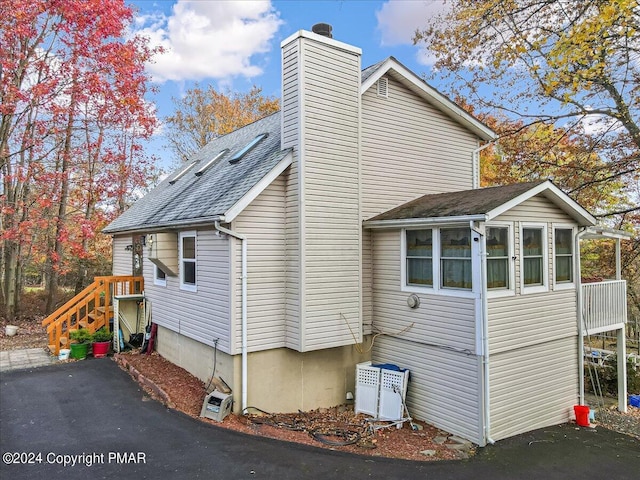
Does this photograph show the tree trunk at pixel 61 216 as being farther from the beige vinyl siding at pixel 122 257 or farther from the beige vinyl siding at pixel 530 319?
the beige vinyl siding at pixel 530 319

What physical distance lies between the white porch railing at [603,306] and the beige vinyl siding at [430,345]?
371 centimetres

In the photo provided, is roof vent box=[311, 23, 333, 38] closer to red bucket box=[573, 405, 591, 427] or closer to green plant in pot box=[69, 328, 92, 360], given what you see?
red bucket box=[573, 405, 591, 427]

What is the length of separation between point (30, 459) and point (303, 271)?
4854 mm

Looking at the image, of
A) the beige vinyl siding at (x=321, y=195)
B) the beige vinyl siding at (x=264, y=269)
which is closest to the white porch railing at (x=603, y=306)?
the beige vinyl siding at (x=321, y=195)

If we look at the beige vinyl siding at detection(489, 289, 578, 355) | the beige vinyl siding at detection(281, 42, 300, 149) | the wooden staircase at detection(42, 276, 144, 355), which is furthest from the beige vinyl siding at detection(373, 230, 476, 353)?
the wooden staircase at detection(42, 276, 144, 355)

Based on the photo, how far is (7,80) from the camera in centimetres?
1426

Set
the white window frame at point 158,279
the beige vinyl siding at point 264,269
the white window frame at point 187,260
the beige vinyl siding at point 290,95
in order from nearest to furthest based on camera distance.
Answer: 1. the beige vinyl siding at point 264,269
2. the beige vinyl siding at point 290,95
3. the white window frame at point 187,260
4. the white window frame at point 158,279

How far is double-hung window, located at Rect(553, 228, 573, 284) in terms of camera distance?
28.4 ft

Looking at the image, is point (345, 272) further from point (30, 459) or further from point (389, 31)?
point (389, 31)

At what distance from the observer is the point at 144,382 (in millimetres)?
8930

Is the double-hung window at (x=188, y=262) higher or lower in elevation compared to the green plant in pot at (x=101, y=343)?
higher

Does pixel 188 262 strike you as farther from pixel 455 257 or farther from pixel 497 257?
pixel 497 257

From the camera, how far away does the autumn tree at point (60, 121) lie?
572 inches

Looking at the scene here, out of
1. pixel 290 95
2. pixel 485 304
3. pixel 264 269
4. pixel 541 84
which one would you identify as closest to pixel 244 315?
pixel 264 269
